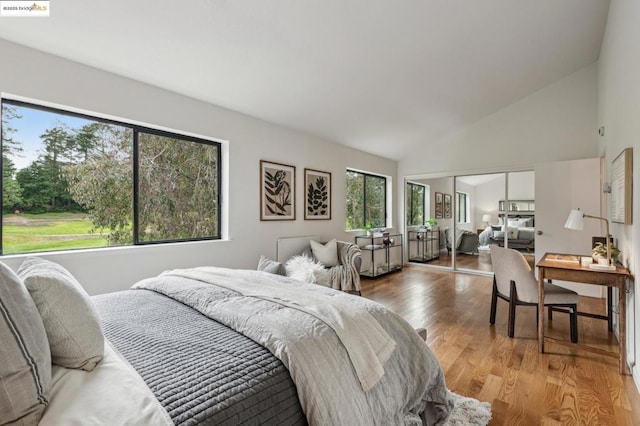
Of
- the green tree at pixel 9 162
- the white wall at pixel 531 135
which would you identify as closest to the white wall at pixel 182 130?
the green tree at pixel 9 162

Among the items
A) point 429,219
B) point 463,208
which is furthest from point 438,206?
point 463,208

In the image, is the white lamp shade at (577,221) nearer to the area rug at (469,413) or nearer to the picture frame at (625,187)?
the picture frame at (625,187)

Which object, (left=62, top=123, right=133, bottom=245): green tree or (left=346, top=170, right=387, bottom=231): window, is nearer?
(left=62, top=123, right=133, bottom=245): green tree

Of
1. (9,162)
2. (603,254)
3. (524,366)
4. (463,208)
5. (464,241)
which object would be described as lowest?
(524,366)

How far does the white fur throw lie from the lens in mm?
3611

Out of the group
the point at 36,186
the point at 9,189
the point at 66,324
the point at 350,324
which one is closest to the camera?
the point at 66,324

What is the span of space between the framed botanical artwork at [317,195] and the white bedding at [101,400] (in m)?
3.87

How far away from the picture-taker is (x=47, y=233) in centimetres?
259

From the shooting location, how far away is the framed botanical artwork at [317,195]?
4.76 metres

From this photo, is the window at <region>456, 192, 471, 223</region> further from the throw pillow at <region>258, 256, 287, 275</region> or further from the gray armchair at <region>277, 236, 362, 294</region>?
the throw pillow at <region>258, 256, 287, 275</region>

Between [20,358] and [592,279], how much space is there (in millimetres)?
3239

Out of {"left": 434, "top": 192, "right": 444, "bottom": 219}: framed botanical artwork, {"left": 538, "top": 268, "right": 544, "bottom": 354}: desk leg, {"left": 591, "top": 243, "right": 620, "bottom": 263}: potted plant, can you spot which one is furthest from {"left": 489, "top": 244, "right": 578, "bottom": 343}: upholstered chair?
{"left": 434, "top": 192, "right": 444, "bottom": 219}: framed botanical artwork

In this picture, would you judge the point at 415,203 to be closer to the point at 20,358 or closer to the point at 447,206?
the point at 447,206

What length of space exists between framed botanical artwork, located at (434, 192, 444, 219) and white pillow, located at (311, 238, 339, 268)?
2996mm
